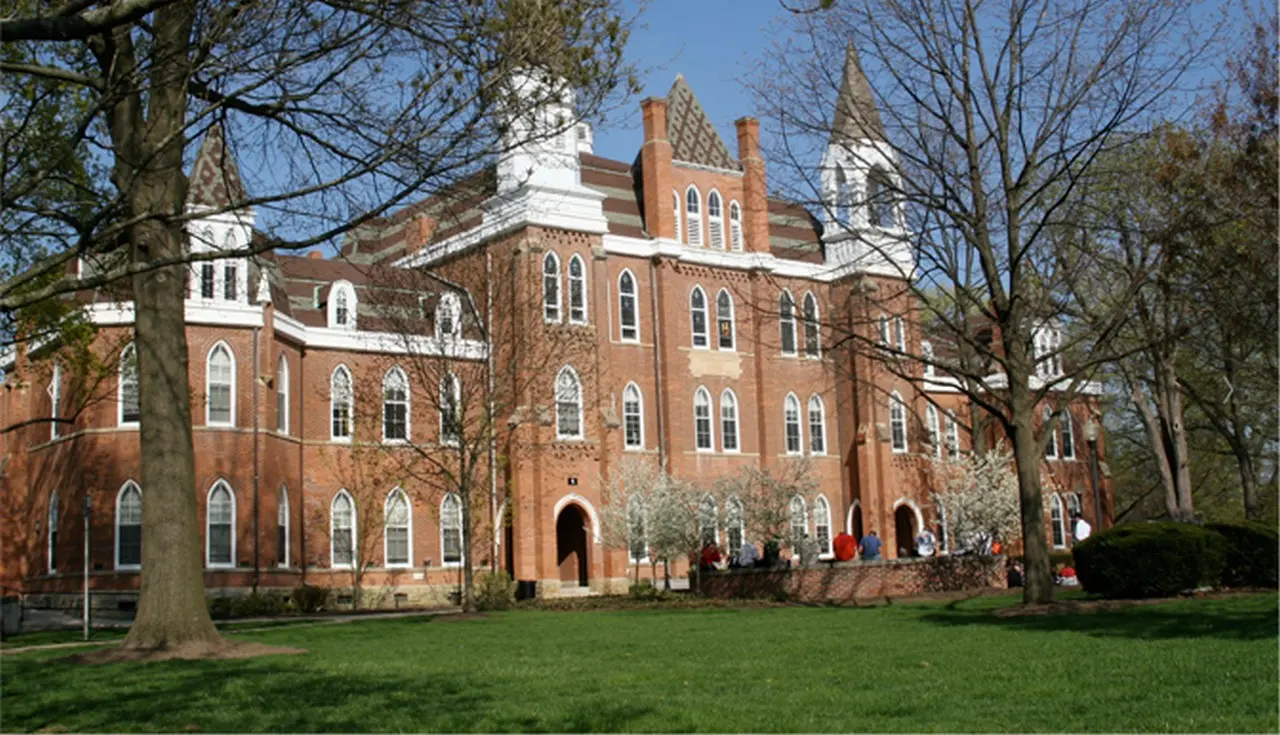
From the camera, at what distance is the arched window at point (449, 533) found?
135 feet

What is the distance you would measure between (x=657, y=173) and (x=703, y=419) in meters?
8.69

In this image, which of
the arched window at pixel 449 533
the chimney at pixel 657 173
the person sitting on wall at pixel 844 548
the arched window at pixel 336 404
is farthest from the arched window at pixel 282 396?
the person sitting on wall at pixel 844 548

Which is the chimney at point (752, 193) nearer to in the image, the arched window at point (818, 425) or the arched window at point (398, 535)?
the arched window at point (818, 425)

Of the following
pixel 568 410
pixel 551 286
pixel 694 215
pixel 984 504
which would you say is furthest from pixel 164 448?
pixel 694 215

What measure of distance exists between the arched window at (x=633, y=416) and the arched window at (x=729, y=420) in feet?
11.5

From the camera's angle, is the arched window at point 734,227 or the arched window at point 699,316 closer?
the arched window at point 699,316

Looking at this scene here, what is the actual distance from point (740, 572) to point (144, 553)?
1804cm

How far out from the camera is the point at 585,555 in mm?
43438

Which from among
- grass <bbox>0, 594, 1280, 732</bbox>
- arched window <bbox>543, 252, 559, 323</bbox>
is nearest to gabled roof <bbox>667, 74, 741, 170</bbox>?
arched window <bbox>543, 252, 559, 323</bbox>

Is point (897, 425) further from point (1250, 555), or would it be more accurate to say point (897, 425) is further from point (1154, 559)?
point (1154, 559)

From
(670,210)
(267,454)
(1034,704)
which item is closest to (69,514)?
(267,454)

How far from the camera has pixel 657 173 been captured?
46.0 metres

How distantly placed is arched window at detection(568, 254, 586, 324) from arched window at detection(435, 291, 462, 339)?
10613mm

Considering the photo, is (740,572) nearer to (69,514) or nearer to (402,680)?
(69,514)
